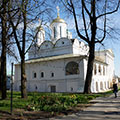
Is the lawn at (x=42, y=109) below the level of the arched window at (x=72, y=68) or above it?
below

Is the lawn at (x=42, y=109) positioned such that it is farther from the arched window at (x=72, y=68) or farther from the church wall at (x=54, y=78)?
the arched window at (x=72, y=68)

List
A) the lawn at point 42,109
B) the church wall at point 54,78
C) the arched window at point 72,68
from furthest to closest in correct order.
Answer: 1. the arched window at point 72,68
2. the church wall at point 54,78
3. the lawn at point 42,109

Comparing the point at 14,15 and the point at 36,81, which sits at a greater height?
the point at 14,15

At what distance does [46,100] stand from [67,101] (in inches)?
44.3

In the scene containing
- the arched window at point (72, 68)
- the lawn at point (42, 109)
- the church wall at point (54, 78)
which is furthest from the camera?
the arched window at point (72, 68)

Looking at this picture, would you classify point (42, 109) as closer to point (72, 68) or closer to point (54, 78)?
point (72, 68)

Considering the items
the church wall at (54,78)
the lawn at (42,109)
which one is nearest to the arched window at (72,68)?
the church wall at (54,78)

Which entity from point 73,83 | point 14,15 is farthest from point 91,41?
point 73,83

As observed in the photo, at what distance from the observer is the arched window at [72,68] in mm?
29891

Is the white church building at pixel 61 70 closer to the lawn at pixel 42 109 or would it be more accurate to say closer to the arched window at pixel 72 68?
the arched window at pixel 72 68

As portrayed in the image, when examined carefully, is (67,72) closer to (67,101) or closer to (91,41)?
(91,41)

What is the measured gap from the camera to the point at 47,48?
1475 inches

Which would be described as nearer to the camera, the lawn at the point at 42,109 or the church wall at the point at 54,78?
the lawn at the point at 42,109

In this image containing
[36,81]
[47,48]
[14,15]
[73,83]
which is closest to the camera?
[14,15]
